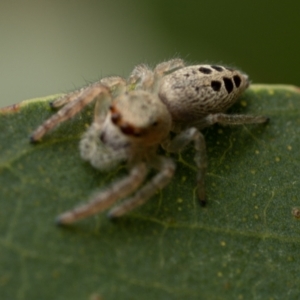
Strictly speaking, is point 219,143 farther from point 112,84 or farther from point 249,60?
point 249,60

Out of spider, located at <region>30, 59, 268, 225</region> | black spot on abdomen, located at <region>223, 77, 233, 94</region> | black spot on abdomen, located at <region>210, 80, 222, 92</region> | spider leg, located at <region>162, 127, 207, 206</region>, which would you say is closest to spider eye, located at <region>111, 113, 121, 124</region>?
spider, located at <region>30, 59, 268, 225</region>

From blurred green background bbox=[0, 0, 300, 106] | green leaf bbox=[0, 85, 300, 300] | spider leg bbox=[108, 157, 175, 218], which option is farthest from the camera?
blurred green background bbox=[0, 0, 300, 106]

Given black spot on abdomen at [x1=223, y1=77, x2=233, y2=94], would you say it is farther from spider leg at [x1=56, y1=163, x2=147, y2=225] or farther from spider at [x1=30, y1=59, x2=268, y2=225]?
spider leg at [x1=56, y1=163, x2=147, y2=225]

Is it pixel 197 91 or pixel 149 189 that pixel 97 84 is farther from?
pixel 149 189

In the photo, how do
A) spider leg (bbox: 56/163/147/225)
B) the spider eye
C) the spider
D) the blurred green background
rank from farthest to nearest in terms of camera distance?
the blurred green background, the spider eye, the spider, spider leg (bbox: 56/163/147/225)

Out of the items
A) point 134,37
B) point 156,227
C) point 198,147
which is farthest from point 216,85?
point 134,37

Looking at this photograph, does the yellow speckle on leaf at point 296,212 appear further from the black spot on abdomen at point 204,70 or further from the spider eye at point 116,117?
the spider eye at point 116,117
